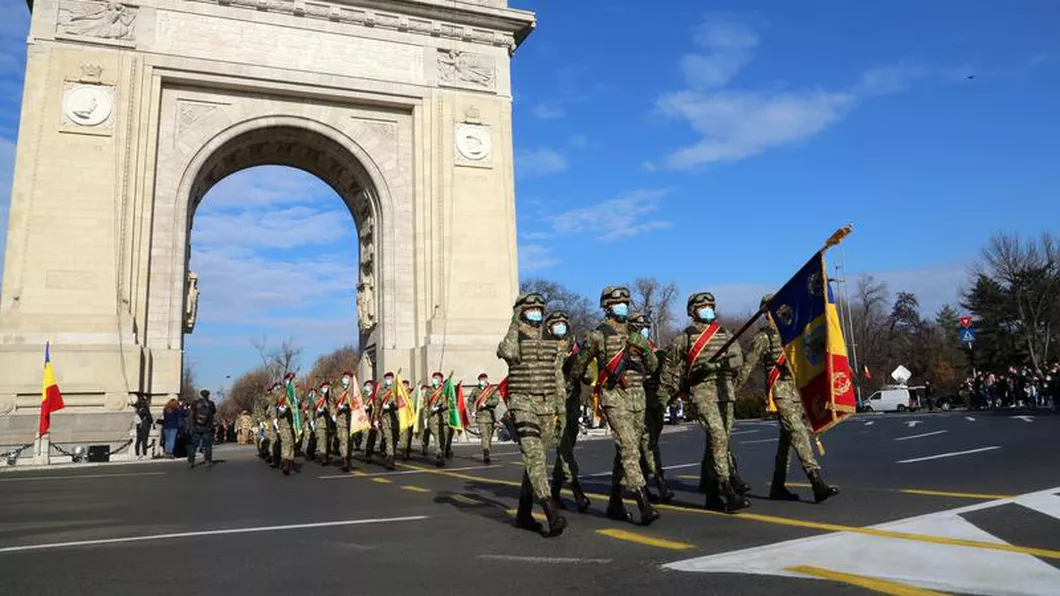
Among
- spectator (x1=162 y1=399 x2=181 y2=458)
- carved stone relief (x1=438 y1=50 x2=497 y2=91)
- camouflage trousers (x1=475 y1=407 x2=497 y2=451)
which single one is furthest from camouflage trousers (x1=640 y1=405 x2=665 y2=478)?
carved stone relief (x1=438 y1=50 x2=497 y2=91)

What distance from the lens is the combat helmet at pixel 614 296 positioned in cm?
734

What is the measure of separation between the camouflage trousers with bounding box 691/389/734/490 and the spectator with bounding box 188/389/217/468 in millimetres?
13532

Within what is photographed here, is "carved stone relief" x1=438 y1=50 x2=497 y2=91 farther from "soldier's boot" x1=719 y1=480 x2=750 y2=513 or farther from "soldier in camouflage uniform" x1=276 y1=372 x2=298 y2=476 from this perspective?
"soldier's boot" x1=719 y1=480 x2=750 y2=513

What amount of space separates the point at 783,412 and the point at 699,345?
4.15 feet

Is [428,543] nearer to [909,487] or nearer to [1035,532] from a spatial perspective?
[1035,532]

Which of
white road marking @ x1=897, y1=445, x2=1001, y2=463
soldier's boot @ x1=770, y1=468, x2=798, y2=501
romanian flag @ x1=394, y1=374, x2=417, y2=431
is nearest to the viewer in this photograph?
soldier's boot @ x1=770, y1=468, x2=798, y2=501

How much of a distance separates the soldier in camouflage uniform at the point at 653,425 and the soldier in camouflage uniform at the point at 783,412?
40.1 inches

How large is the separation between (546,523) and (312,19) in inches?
913

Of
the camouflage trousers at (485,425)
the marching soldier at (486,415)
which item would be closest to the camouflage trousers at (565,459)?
the marching soldier at (486,415)

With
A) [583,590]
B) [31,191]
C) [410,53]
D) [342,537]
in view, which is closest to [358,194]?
[410,53]

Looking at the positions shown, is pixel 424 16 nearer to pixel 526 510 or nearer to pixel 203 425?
pixel 203 425

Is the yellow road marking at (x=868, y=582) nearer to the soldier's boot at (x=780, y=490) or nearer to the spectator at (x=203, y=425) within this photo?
the soldier's boot at (x=780, y=490)

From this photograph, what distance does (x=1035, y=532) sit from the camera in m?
5.40

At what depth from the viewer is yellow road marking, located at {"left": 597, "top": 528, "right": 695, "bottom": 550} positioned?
18.4ft
